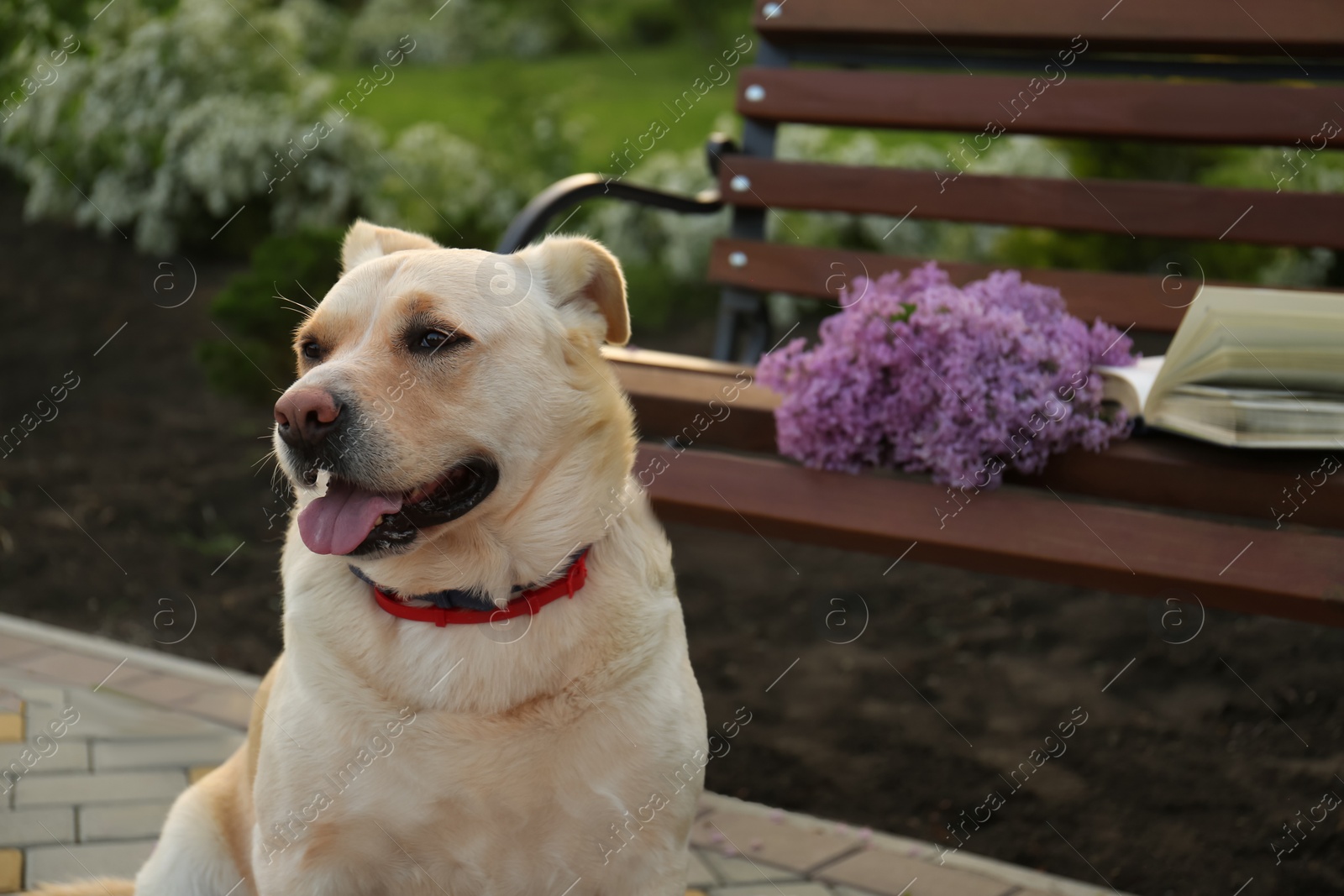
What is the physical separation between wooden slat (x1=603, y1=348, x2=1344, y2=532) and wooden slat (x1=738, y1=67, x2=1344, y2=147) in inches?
48.2

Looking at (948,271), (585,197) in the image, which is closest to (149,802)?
(585,197)

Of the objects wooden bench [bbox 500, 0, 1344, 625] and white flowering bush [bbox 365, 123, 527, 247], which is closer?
wooden bench [bbox 500, 0, 1344, 625]

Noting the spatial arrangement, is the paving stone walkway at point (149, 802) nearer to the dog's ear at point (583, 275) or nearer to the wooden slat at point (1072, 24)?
the dog's ear at point (583, 275)

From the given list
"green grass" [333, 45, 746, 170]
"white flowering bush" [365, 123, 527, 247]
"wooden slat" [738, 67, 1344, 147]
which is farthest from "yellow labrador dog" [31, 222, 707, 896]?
"green grass" [333, 45, 746, 170]

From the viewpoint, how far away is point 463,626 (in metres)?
1.88

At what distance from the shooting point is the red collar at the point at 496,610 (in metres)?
1.89

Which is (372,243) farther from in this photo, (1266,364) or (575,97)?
(575,97)

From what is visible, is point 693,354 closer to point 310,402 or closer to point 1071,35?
point 1071,35

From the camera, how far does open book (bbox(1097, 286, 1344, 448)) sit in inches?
87.0

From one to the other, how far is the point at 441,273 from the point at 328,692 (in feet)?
2.26

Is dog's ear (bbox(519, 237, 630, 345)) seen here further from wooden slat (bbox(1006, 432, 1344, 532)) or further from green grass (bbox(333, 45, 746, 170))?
green grass (bbox(333, 45, 746, 170))

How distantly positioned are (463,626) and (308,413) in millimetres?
429

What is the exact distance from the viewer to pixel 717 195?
12.2 ft

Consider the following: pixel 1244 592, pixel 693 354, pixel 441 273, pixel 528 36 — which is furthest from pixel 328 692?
pixel 528 36
